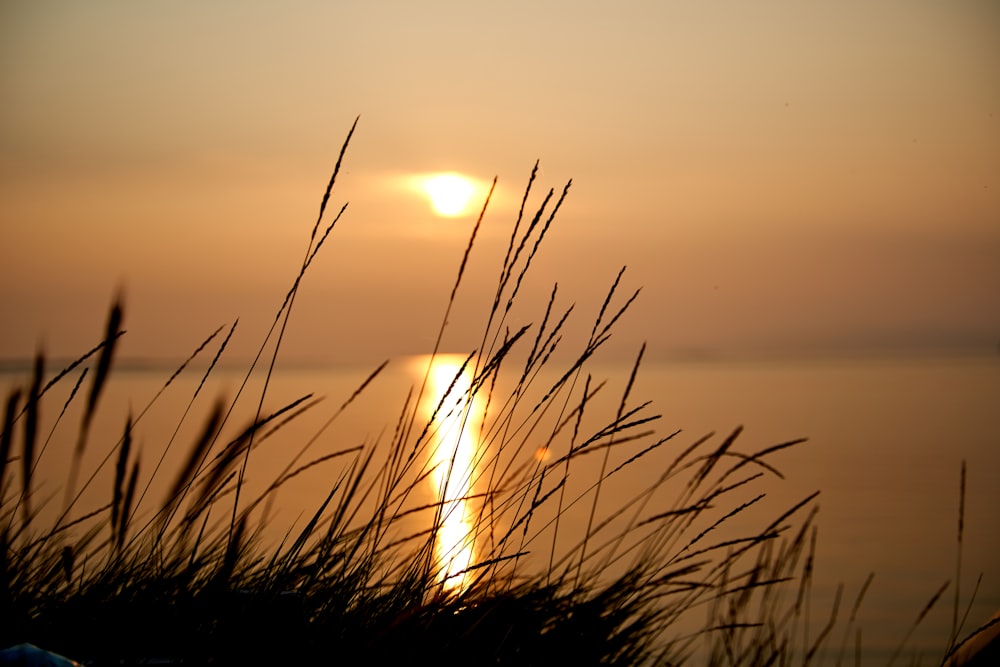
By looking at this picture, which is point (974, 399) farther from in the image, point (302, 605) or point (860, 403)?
point (302, 605)

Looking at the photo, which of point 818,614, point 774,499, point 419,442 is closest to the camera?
point 419,442

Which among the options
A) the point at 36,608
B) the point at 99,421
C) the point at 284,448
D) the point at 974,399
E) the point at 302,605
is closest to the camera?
the point at 302,605

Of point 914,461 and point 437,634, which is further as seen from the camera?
point 914,461

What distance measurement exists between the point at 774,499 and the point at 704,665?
8042mm

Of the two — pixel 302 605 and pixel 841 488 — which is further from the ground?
pixel 841 488

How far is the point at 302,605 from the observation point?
1905 millimetres

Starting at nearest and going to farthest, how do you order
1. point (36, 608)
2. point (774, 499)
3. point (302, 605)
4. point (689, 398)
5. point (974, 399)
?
point (302, 605)
point (36, 608)
point (774, 499)
point (974, 399)
point (689, 398)

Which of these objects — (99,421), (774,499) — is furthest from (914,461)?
(99,421)

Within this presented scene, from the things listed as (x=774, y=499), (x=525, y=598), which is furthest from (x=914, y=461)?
(x=525, y=598)

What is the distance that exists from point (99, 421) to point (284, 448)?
32.3ft

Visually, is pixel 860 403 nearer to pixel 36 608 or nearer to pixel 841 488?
pixel 841 488

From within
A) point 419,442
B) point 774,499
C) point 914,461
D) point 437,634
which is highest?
point 914,461

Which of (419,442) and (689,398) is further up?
(689,398)

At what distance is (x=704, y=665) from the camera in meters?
7.11
